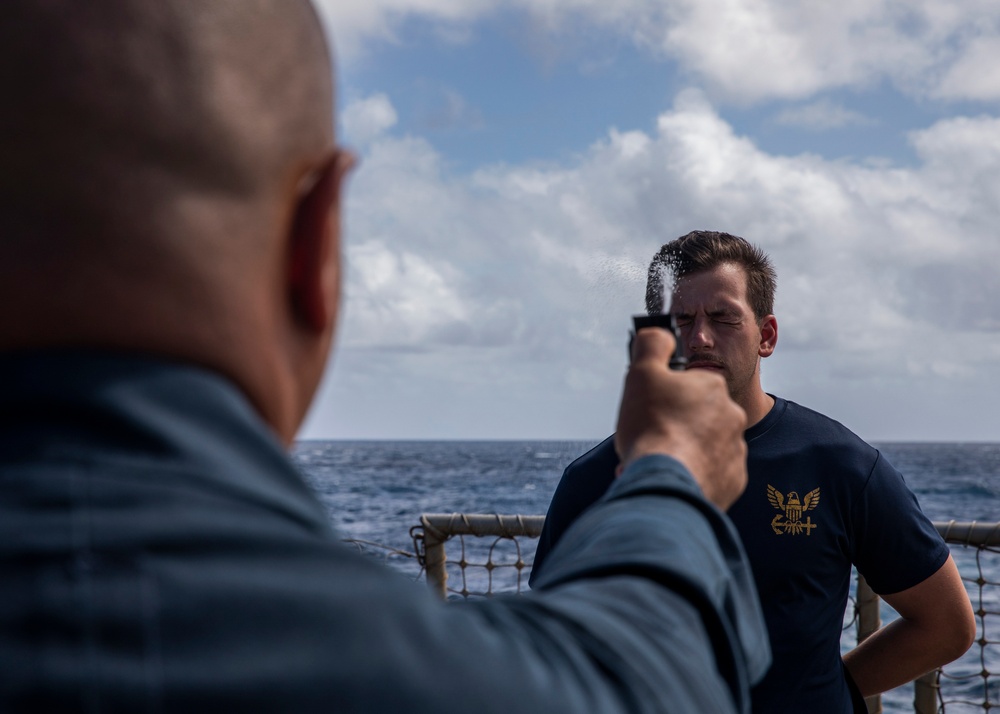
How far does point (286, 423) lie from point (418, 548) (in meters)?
3.36

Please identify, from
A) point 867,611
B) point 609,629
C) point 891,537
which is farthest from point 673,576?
point 867,611

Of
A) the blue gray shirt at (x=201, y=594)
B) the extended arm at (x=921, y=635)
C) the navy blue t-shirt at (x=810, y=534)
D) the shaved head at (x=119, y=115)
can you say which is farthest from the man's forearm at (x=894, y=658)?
the shaved head at (x=119, y=115)

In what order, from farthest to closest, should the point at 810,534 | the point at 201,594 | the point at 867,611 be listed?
the point at 867,611, the point at 810,534, the point at 201,594

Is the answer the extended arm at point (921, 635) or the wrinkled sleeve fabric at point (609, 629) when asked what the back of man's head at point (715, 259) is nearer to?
the extended arm at point (921, 635)

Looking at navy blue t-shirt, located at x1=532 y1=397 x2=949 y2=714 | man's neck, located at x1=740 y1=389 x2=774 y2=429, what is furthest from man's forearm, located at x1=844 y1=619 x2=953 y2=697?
man's neck, located at x1=740 y1=389 x2=774 y2=429

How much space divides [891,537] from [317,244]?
2.29 meters

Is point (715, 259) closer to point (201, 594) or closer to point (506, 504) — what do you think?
point (201, 594)

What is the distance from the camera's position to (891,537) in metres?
2.53

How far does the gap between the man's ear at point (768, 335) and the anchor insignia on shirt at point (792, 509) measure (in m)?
0.66

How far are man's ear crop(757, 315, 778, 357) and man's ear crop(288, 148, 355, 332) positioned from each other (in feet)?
8.43

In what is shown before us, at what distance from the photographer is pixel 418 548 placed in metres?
3.94

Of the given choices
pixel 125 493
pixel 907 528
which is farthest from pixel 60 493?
pixel 907 528

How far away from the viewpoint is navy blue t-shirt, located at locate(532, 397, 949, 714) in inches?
93.7

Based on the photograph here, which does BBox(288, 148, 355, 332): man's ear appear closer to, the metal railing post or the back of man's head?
the back of man's head
